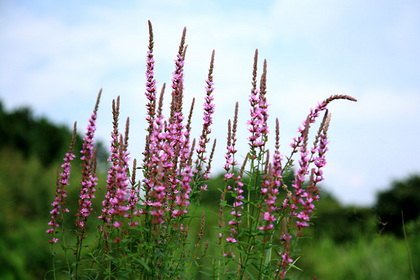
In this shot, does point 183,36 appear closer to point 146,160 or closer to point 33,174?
point 146,160

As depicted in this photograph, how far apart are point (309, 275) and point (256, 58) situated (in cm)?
631

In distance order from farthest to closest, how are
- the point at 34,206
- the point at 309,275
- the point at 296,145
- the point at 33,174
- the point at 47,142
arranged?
the point at 47,142
the point at 33,174
the point at 34,206
the point at 309,275
the point at 296,145

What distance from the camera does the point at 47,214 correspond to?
38.7 feet

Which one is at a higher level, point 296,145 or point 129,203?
point 296,145

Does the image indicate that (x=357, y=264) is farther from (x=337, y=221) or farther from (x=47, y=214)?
(x=47, y=214)

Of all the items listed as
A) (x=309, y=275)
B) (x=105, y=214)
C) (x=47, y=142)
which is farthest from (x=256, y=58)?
(x=47, y=142)

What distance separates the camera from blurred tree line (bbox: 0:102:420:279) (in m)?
8.18

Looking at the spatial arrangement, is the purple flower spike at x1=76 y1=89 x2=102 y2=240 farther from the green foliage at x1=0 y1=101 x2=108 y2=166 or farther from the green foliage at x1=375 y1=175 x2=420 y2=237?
the green foliage at x1=0 y1=101 x2=108 y2=166

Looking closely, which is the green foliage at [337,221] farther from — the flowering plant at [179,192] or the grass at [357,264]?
the flowering plant at [179,192]

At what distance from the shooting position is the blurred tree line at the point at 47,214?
26.8 ft

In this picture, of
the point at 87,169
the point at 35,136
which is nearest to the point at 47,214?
the point at 87,169

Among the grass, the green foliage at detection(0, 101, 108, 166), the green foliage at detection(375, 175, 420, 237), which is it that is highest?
the green foliage at detection(0, 101, 108, 166)

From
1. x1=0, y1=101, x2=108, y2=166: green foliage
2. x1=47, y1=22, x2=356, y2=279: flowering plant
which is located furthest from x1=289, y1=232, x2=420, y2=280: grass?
x1=0, y1=101, x2=108, y2=166: green foliage

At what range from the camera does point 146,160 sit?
3.93 meters
